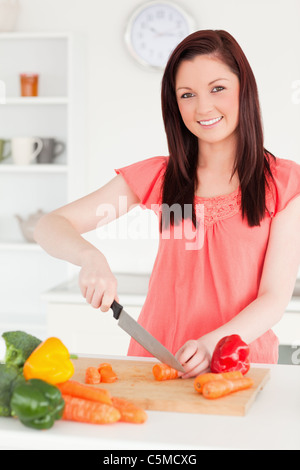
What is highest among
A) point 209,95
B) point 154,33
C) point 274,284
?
point 154,33

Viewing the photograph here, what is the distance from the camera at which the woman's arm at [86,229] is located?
4.31 feet

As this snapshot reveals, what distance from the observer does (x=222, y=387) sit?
119 centimetres

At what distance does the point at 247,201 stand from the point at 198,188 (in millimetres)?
157

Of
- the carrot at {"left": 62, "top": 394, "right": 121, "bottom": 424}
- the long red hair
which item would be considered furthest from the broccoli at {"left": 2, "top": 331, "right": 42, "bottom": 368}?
the long red hair

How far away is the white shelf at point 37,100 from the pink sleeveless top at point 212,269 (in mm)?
1754

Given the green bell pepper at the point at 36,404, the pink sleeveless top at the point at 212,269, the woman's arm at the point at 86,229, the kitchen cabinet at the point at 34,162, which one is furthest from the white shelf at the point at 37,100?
the green bell pepper at the point at 36,404

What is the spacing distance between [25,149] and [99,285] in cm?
218

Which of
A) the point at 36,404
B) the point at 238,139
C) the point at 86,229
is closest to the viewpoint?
the point at 36,404

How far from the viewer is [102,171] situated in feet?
11.3

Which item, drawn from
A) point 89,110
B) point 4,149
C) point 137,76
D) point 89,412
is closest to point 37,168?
point 4,149

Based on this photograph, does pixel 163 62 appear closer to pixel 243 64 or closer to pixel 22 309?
pixel 22 309

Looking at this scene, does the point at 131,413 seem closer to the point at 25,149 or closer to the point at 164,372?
the point at 164,372

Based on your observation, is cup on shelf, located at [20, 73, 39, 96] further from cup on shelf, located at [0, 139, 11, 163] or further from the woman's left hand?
the woman's left hand
